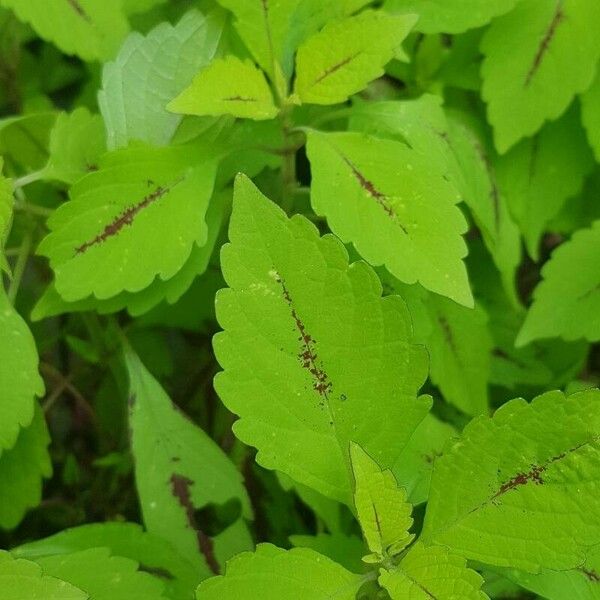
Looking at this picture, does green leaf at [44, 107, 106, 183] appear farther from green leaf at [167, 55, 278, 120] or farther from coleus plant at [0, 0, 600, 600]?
green leaf at [167, 55, 278, 120]

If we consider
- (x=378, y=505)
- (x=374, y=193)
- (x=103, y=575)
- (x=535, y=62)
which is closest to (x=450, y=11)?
(x=535, y=62)

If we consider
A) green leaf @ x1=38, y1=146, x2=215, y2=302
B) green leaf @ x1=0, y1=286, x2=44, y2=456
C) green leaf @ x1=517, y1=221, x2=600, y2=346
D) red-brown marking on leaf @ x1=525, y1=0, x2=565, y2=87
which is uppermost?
green leaf @ x1=38, y1=146, x2=215, y2=302

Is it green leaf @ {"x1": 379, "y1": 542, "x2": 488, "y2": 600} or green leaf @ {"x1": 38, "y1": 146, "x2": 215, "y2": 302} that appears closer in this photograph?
green leaf @ {"x1": 379, "y1": 542, "x2": 488, "y2": 600}

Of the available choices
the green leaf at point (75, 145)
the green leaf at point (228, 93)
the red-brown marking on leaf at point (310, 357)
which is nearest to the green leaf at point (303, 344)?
the red-brown marking on leaf at point (310, 357)

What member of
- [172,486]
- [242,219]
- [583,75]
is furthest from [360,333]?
[583,75]

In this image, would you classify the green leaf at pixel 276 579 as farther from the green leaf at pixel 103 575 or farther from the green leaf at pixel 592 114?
the green leaf at pixel 592 114

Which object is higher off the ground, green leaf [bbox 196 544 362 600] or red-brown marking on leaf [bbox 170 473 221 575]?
green leaf [bbox 196 544 362 600]

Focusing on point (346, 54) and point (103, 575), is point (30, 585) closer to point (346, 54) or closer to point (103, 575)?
point (103, 575)

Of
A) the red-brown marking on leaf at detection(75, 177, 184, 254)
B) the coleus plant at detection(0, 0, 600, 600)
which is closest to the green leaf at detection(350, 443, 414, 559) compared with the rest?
the coleus plant at detection(0, 0, 600, 600)
